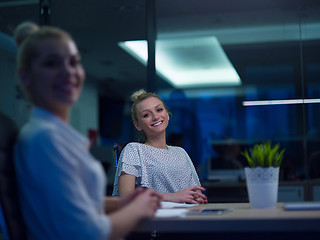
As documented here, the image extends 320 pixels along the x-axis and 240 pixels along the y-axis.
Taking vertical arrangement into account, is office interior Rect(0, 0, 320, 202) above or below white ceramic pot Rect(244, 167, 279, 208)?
above

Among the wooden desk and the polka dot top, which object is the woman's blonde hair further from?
the polka dot top

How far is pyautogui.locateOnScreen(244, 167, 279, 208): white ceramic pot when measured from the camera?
156cm

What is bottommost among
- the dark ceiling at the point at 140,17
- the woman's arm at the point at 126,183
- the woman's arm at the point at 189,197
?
the woman's arm at the point at 189,197

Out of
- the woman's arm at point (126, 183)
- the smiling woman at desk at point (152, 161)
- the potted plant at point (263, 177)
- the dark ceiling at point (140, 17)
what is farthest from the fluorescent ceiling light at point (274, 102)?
the potted plant at point (263, 177)

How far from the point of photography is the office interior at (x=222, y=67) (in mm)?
4742

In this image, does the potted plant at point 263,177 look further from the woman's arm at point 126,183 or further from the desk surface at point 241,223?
the woman's arm at point 126,183

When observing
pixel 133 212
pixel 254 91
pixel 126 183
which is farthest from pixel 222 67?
pixel 133 212

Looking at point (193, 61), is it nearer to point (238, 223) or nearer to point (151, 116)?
point (151, 116)

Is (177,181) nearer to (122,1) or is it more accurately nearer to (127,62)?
(122,1)

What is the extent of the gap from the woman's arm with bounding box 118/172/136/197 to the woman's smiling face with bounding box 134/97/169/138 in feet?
1.19

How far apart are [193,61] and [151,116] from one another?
383 centimetres

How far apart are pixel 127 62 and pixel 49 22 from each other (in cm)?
220

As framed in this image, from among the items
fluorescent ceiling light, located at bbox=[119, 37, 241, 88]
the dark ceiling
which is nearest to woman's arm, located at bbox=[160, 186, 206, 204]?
the dark ceiling

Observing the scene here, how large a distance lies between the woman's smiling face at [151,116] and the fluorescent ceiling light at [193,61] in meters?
2.64
